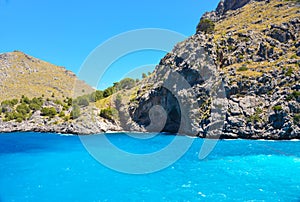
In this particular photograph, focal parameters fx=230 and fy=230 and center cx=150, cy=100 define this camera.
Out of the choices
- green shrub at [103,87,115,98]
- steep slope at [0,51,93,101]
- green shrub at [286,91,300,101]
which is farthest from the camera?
steep slope at [0,51,93,101]

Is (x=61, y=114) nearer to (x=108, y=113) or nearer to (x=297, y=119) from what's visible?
(x=108, y=113)

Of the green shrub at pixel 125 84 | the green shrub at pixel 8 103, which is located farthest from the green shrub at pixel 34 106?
the green shrub at pixel 125 84

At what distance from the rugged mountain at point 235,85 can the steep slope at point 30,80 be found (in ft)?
234

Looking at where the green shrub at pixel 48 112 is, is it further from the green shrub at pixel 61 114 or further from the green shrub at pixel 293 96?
the green shrub at pixel 293 96

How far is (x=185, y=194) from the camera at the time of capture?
22.6 meters

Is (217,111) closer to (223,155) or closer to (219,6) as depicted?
(223,155)

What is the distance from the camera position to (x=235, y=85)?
61.3m

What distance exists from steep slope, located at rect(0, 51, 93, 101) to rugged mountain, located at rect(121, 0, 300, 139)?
71459mm

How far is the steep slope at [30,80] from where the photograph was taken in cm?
14162

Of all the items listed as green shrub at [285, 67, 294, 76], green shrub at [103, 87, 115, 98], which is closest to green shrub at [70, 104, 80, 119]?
green shrub at [103, 87, 115, 98]

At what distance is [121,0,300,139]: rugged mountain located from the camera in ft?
184

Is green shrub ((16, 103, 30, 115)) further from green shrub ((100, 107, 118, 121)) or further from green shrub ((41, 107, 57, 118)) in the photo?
green shrub ((100, 107, 118, 121))

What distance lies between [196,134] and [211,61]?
23.4 m

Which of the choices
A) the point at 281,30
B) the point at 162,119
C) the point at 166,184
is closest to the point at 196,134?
the point at 162,119
